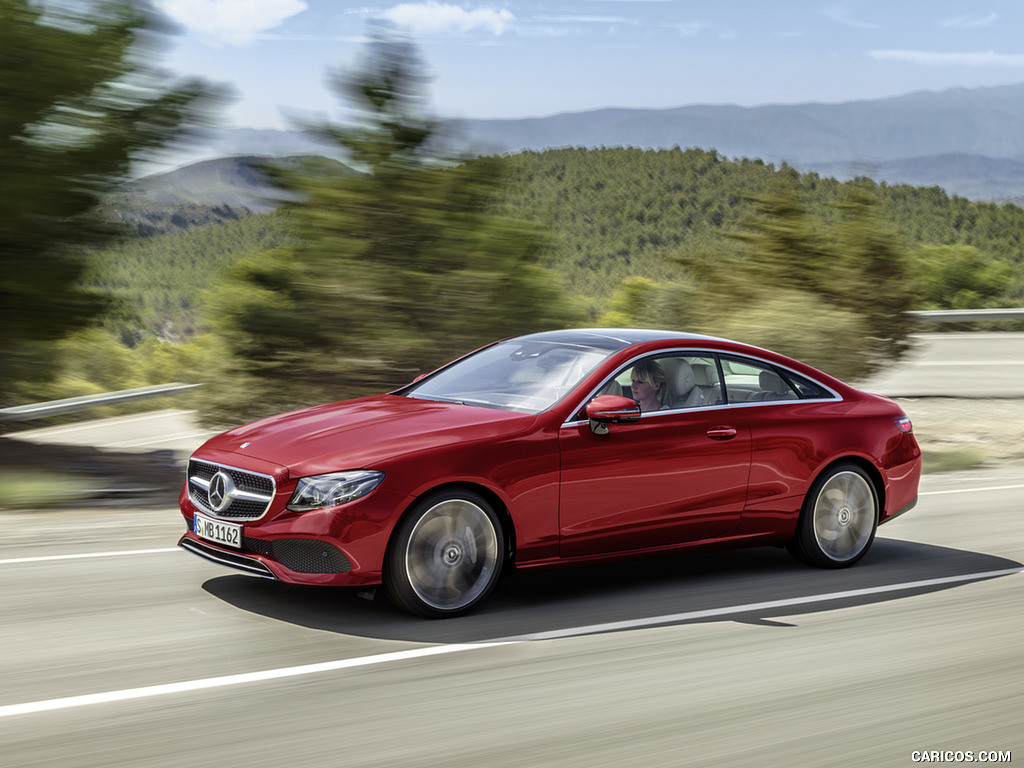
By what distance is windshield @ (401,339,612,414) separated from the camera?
6.80 metres

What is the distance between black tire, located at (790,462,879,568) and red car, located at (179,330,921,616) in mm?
12

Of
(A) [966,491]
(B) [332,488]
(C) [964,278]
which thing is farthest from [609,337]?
(C) [964,278]

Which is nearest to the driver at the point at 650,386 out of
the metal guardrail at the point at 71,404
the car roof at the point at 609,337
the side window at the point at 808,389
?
the car roof at the point at 609,337

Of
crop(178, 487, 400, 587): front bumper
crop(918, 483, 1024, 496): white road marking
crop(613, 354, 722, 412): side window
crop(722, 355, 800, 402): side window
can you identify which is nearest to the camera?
crop(178, 487, 400, 587): front bumper

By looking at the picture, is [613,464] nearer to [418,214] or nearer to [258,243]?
[418,214]

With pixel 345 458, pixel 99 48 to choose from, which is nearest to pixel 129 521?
pixel 345 458

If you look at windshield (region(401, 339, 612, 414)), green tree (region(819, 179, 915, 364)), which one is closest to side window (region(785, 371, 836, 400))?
windshield (region(401, 339, 612, 414))

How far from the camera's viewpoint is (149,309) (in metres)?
18.5

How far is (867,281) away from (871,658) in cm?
1419

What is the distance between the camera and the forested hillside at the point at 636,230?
698 inches

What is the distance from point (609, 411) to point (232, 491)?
2066mm

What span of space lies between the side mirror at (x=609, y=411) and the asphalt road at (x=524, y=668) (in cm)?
102

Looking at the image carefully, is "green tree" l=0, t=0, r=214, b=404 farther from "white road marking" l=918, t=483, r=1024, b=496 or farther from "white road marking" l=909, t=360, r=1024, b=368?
"white road marking" l=909, t=360, r=1024, b=368

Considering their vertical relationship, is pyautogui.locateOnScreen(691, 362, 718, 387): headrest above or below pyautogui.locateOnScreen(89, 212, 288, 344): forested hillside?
below
